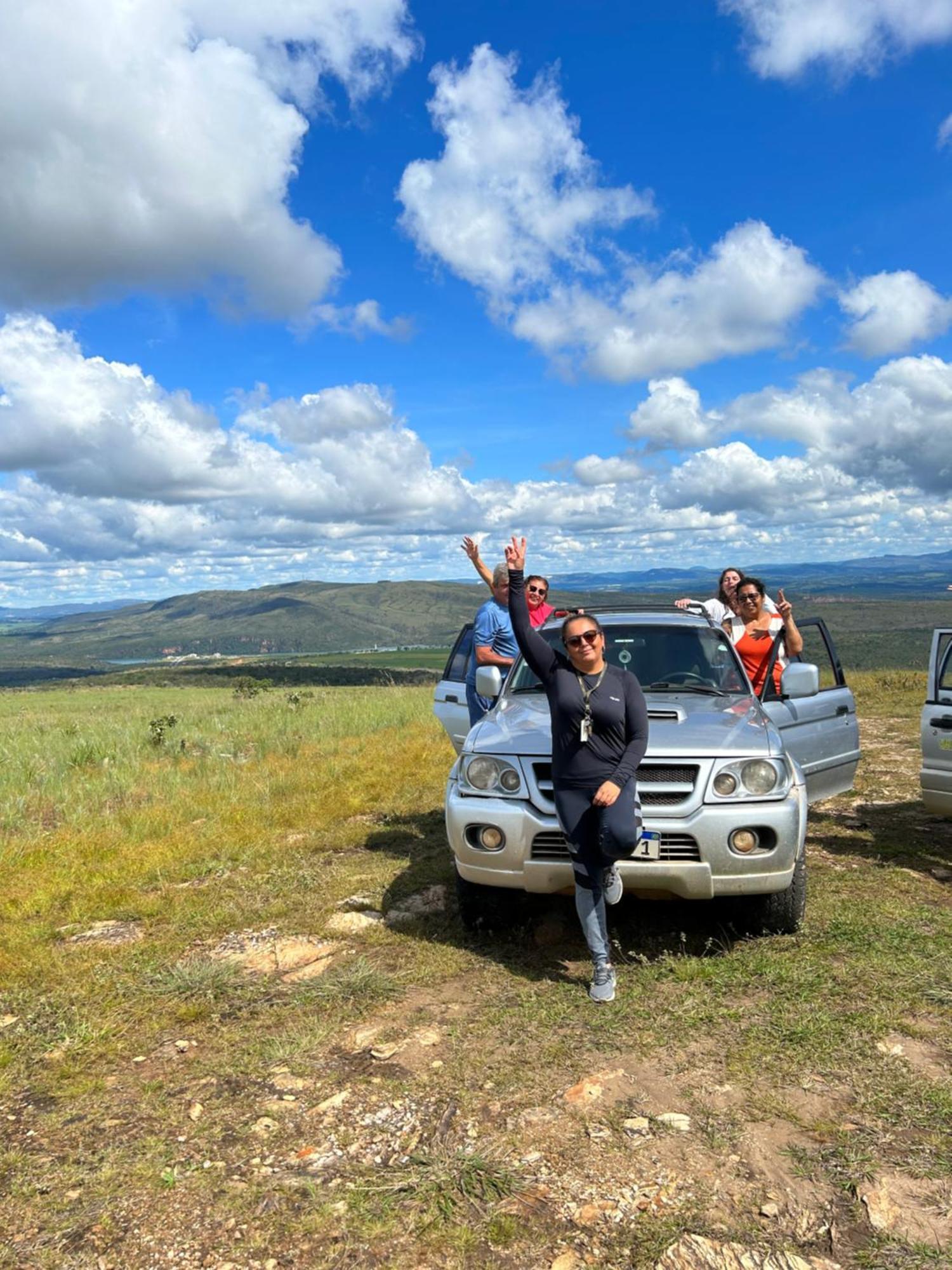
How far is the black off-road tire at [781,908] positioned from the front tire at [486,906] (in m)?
1.35

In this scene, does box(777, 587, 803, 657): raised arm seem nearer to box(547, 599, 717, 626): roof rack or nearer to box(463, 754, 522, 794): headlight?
box(547, 599, 717, 626): roof rack

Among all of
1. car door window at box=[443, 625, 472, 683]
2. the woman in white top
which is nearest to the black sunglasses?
the woman in white top

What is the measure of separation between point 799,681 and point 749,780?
55.8 inches

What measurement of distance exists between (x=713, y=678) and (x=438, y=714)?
2994 mm

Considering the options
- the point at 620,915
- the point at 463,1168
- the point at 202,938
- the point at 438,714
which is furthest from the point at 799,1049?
the point at 438,714

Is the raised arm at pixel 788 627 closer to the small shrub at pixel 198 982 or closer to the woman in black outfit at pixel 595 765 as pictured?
the woman in black outfit at pixel 595 765

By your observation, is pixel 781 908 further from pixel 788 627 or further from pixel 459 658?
pixel 459 658

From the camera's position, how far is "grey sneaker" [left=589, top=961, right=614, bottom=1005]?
3859mm

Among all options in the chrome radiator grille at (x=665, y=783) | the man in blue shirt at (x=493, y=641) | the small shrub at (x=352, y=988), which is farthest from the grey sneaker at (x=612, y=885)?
the man in blue shirt at (x=493, y=641)

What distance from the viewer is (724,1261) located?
2.22 meters

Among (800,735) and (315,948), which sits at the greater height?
(800,735)

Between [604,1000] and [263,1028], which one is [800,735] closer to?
[604,1000]

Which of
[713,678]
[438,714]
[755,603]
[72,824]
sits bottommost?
[72,824]

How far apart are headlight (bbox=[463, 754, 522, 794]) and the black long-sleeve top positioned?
1.62ft
